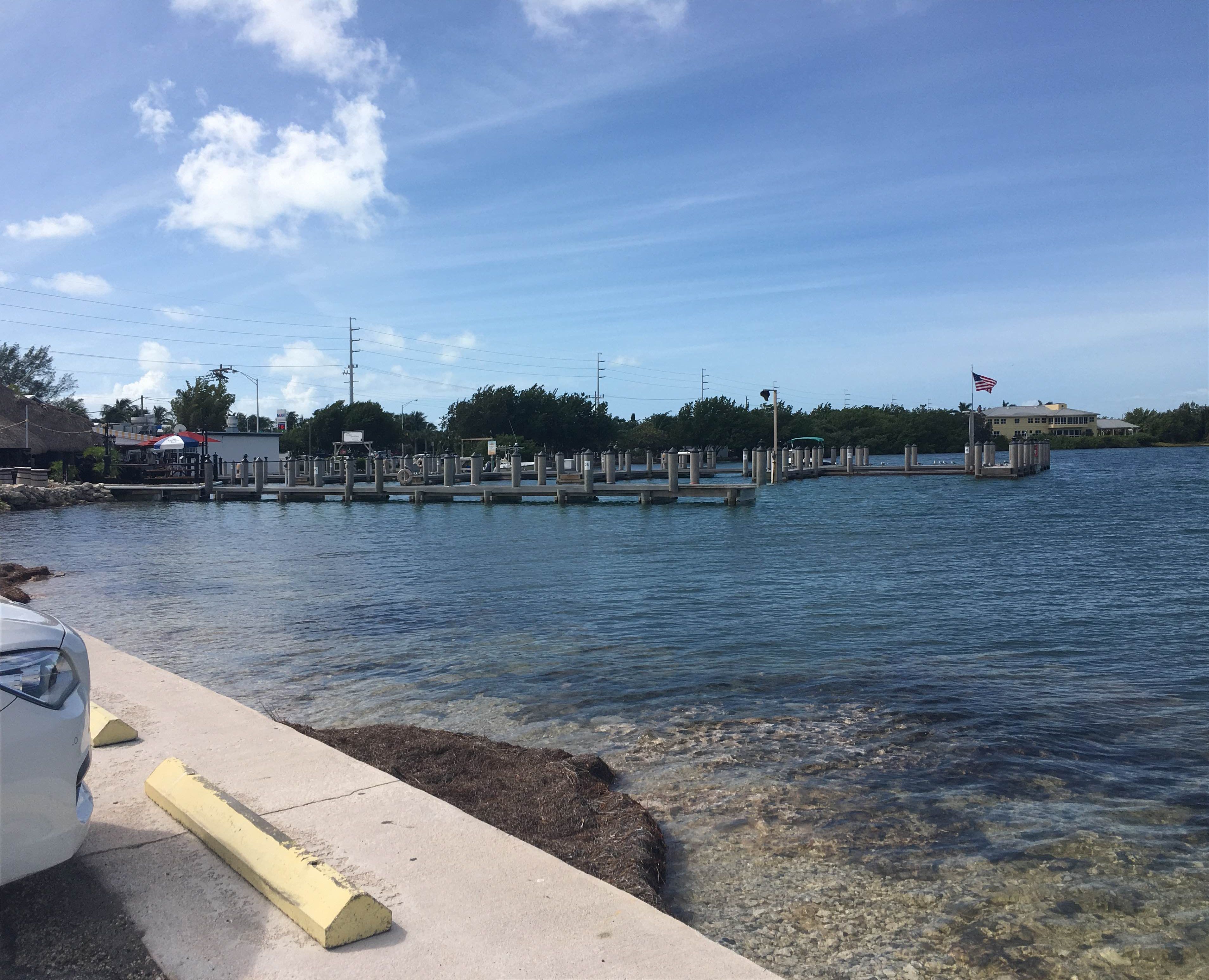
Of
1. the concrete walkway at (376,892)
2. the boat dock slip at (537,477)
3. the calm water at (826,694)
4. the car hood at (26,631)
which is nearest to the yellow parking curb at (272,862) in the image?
the concrete walkway at (376,892)

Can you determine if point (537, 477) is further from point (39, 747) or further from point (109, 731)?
point (39, 747)

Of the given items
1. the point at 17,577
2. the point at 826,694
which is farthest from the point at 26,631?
the point at 17,577

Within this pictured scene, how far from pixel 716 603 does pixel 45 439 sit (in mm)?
49446

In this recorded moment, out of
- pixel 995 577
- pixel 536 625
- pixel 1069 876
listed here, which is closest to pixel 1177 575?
pixel 995 577

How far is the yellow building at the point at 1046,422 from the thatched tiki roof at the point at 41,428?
146 meters

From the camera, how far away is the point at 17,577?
674 inches

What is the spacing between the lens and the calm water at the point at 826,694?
4.68 meters

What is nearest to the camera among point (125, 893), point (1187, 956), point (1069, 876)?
point (125, 893)

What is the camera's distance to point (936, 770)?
669cm

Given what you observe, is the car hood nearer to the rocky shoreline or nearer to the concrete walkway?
the concrete walkway

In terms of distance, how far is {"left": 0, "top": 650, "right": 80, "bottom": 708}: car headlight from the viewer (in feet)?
9.78

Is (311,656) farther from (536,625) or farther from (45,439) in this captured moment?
(45,439)

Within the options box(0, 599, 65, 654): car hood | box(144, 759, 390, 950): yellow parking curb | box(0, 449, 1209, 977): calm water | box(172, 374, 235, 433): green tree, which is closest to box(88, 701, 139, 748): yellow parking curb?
box(144, 759, 390, 950): yellow parking curb

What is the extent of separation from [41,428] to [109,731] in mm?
53723
